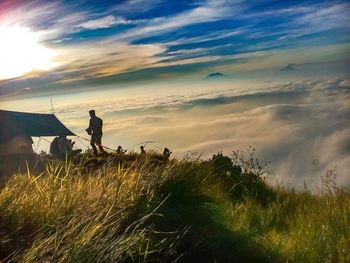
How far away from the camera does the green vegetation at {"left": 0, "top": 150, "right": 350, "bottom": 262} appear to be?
20.0 ft

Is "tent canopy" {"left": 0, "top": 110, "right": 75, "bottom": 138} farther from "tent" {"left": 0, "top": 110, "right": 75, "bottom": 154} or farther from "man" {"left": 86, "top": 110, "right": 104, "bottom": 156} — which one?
"man" {"left": 86, "top": 110, "right": 104, "bottom": 156}

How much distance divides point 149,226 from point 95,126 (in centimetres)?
1681

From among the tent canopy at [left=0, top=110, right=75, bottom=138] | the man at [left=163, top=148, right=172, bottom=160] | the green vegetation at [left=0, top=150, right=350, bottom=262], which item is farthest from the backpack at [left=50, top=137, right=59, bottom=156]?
the green vegetation at [left=0, top=150, right=350, bottom=262]

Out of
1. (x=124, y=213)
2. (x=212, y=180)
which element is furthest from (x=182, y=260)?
(x=212, y=180)

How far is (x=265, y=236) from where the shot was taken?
7898mm

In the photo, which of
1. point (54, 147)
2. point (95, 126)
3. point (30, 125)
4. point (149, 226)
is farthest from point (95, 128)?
point (149, 226)

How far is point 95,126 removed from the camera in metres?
23.3

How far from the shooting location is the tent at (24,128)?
1131 inches

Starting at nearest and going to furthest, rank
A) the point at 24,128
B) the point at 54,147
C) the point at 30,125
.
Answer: the point at 54,147 < the point at 24,128 < the point at 30,125

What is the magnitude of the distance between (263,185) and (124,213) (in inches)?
300

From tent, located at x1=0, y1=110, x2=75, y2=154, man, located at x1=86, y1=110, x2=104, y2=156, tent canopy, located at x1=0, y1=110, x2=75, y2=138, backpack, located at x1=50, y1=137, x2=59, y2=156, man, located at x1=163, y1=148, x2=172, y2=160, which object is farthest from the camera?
tent canopy, located at x1=0, y1=110, x2=75, y2=138

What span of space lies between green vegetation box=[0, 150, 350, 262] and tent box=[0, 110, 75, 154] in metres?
19.8

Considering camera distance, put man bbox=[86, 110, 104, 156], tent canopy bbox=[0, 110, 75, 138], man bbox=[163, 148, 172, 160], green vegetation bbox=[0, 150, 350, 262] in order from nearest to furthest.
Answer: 1. green vegetation bbox=[0, 150, 350, 262]
2. man bbox=[163, 148, 172, 160]
3. man bbox=[86, 110, 104, 156]
4. tent canopy bbox=[0, 110, 75, 138]

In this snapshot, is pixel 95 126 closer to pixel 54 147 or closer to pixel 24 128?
pixel 54 147
